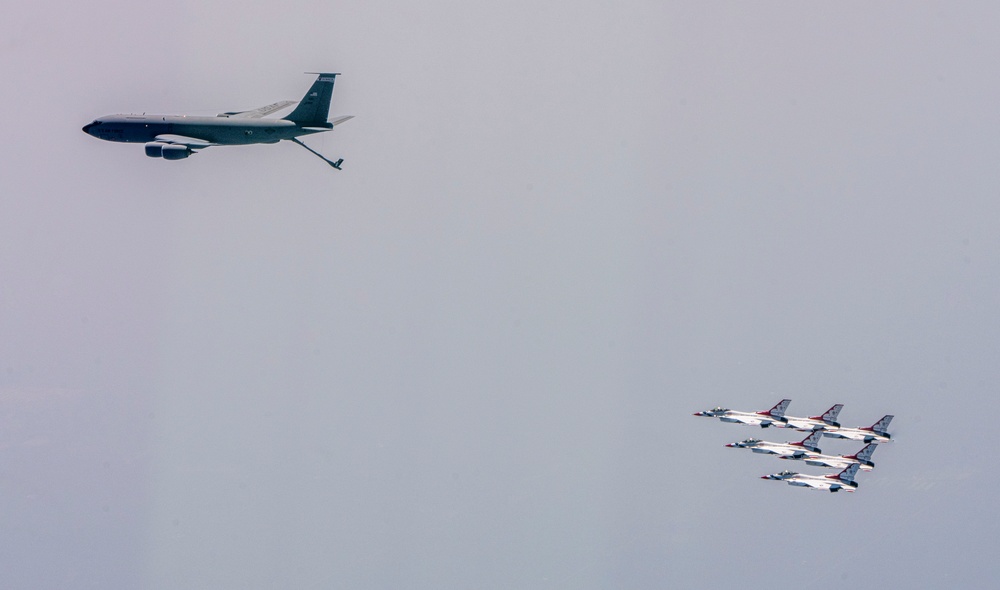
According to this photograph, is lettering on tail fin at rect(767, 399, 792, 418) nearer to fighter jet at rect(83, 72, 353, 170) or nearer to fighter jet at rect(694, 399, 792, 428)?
fighter jet at rect(694, 399, 792, 428)

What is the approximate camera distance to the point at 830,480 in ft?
550

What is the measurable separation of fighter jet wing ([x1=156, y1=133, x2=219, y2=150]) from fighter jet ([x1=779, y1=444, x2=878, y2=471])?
80.5 m

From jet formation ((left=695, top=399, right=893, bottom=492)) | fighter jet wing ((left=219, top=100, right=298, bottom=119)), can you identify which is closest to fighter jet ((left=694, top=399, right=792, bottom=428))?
jet formation ((left=695, top=399, right=893, bottom=492))

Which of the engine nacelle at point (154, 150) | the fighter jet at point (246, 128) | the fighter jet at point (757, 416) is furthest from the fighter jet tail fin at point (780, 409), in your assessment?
the engine nacelle at point (154, 150)

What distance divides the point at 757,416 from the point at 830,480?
1181 cm

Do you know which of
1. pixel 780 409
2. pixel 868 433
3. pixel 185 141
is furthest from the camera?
pixel 780 409

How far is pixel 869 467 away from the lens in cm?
16650

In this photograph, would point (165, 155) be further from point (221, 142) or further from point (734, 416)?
point (734, 416)

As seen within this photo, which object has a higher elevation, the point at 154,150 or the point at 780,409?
the point at 154,150

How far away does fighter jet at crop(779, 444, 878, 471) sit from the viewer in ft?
541

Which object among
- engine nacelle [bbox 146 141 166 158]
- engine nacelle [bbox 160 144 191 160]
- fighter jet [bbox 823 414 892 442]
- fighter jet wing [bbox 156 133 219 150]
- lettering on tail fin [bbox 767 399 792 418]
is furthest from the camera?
lettering on tail fin [bbox 767 399 792 418]

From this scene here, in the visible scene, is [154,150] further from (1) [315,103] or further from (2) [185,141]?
(1) [315,103]

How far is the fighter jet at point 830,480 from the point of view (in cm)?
16500

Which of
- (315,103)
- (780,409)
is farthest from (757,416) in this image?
(315,103)
